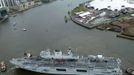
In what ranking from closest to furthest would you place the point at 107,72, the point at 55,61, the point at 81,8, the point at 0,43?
the point at 107,72 → the point at 55,61 → the point at 0,43 → the point at 81,8

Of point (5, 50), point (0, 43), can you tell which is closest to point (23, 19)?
point (0, 43)

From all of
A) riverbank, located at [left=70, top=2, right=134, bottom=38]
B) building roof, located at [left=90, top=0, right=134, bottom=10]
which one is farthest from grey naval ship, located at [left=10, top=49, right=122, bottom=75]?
building roof, located at [left=90, top=0, right=134, bottom=10]

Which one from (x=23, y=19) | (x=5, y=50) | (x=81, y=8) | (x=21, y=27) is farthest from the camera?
(x=81, y=8)

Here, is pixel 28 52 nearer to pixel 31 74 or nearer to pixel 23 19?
pixel 31 74

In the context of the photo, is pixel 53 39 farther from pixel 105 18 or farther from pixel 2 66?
pixel 105 18

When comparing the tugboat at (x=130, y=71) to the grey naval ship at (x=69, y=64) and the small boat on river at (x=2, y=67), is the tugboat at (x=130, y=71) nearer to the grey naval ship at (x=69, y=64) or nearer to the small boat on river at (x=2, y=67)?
the grey naval ship at (x=69, y=64)

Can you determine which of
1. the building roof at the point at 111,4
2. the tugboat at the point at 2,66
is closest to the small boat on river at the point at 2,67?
the tugboat at the point at 2,66
